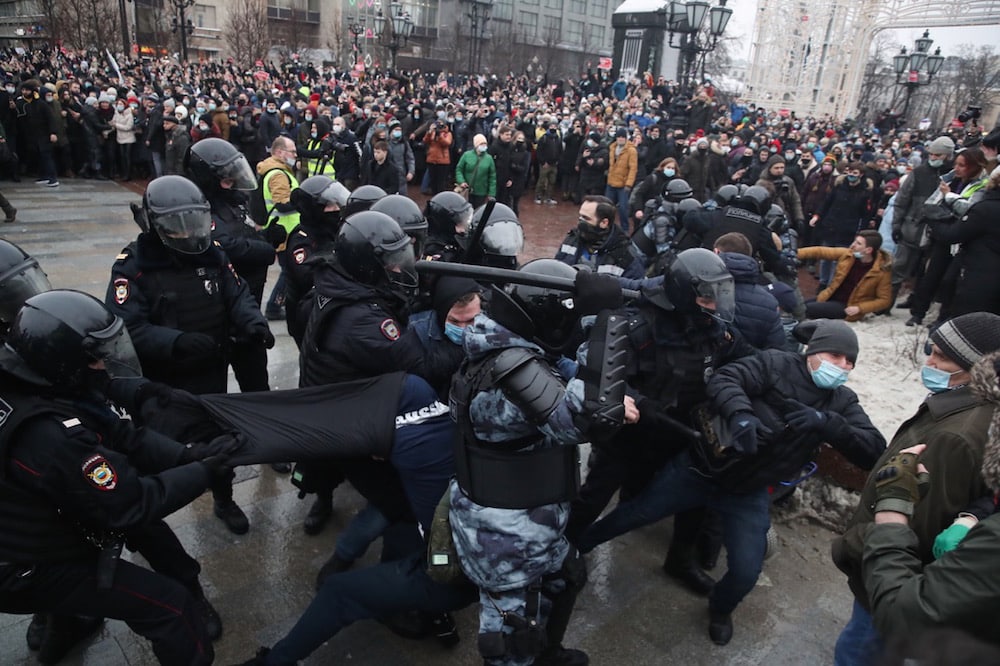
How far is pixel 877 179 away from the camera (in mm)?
9938

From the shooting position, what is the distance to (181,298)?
11.3 feet

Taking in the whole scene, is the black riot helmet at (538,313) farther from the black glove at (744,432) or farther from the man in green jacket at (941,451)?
the man in green jacket at (941,451)

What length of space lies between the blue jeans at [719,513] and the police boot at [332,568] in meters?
1.31

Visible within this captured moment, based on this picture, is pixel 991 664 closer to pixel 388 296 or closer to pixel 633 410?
pixel 633 410

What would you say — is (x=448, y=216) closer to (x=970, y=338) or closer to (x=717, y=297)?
(x=717, y=297)

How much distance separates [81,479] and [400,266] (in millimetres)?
1595

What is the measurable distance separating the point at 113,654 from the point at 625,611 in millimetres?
2372

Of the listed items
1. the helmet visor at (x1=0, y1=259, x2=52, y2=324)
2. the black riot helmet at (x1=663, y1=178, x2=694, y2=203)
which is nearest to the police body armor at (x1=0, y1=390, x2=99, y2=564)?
the helmet visor at (x1=0, y1=259, x2=52, y2=324)

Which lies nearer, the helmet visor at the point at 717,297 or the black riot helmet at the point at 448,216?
the helmet visor at the point at 717,297

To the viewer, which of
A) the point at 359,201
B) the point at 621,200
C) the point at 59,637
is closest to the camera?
the point at 59,637

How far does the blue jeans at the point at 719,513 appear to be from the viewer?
9.91ft

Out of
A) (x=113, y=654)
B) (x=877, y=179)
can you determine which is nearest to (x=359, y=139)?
(x=877, y=179)

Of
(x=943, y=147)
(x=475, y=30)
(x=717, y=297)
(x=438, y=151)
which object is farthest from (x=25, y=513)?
(x=475, y=30)

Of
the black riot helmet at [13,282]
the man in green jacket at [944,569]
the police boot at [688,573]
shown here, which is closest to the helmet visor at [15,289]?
the black riot helmet at [13,282]
